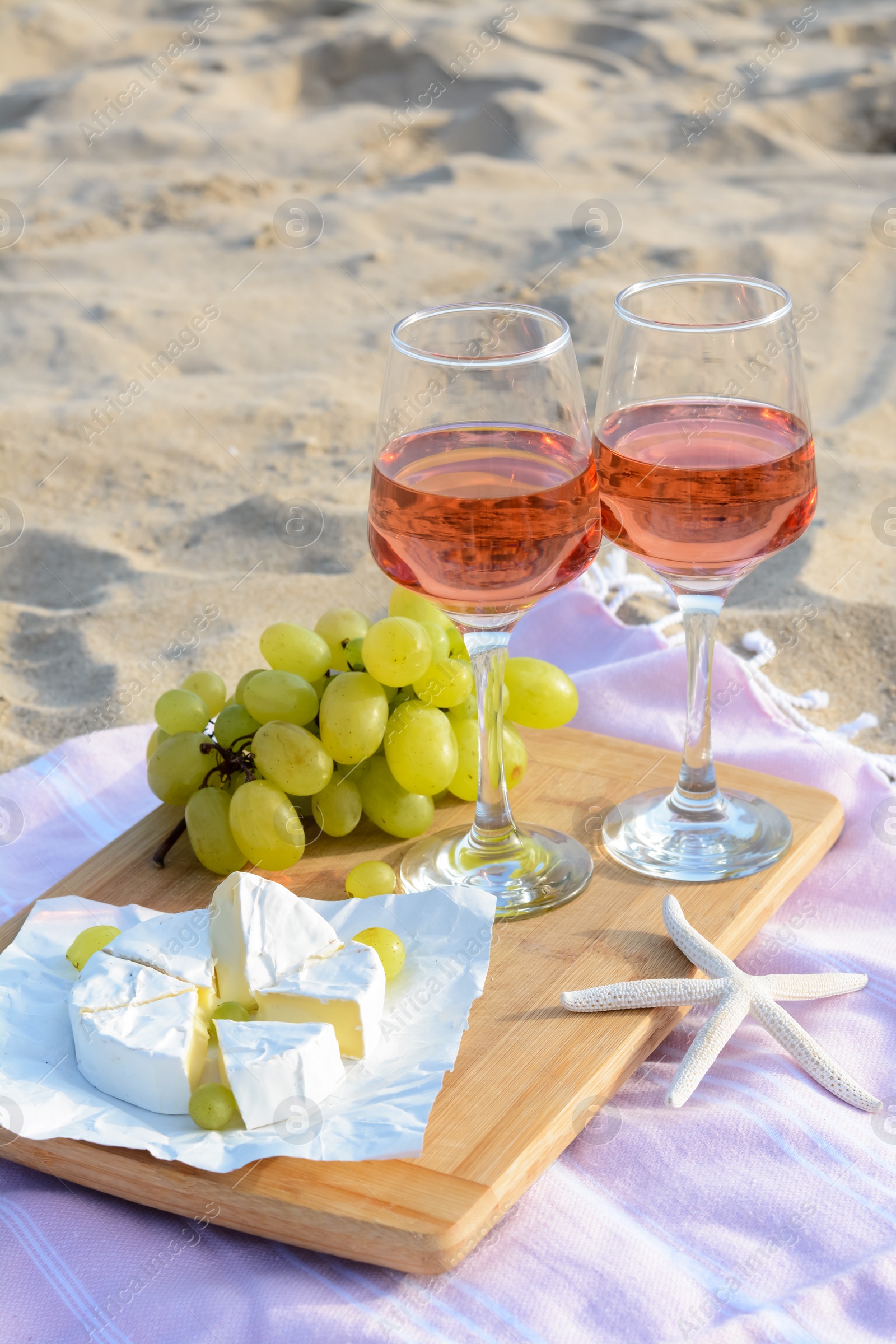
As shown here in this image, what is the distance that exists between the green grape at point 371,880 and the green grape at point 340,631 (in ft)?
0.84

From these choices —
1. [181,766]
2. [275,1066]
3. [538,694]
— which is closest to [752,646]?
[538,694]

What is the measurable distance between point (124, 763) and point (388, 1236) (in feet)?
3.24

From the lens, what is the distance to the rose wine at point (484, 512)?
119cm

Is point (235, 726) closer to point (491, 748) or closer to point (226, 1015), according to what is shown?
point (491, 748)

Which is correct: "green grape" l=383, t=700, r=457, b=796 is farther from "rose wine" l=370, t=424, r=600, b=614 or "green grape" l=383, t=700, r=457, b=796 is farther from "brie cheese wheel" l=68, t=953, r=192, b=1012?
"brie cheese wheel" l=68, t=953, r=192, b=1012

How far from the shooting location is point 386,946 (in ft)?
4.09

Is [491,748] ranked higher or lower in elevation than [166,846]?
higher

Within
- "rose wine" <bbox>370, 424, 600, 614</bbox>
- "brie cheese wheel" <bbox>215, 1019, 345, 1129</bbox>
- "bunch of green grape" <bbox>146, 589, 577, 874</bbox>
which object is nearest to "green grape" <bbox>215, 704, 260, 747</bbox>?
"bunch of green grape" <bbox>146, 589, 577, 874</bbox>

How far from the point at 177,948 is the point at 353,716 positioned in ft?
1.07

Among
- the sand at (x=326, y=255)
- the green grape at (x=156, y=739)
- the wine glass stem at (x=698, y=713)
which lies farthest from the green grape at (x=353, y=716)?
the sand at (x=326, y=255)

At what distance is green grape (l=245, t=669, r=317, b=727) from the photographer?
4.81 ft

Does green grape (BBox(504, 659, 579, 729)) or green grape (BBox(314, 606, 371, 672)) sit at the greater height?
green grape (BBox(314, 606, 371, 672))

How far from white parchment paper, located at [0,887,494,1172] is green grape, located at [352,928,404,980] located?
0.01 metres

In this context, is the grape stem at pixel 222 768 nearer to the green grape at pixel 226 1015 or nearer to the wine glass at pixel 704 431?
the green grape at pixel 226 1015
